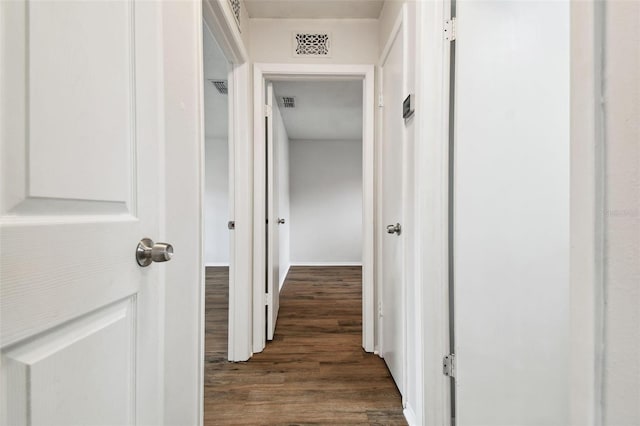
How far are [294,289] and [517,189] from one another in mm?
3032

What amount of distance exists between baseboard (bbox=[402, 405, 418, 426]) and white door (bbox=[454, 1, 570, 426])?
0.82ft

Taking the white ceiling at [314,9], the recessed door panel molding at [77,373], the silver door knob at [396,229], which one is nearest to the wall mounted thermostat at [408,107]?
the silver door knob at [396,229]

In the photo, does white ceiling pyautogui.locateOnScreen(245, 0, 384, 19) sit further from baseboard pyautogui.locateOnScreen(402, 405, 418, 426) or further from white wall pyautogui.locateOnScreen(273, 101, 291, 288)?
baseboard pyautogui.locateOnScreen(402, 405, 418, 426)

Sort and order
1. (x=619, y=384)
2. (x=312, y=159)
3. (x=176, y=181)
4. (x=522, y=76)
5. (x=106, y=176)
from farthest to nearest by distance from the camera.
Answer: (x=312, y=159), (x=522, y=76), (x=176, y=181), (x=106, y=176), (x=619, y=384)

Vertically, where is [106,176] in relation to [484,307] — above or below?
above

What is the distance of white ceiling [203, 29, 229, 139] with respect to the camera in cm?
231

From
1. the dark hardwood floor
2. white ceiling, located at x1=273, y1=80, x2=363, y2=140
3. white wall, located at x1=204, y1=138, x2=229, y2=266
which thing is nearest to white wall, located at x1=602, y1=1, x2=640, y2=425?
the dark hardwood floor

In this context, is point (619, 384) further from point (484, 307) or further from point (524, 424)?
point (524, 424)

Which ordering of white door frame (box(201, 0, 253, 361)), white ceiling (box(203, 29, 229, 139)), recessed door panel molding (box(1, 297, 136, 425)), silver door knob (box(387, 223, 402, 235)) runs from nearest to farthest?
recessed door panel molding (box(1, 297, 136, 425))
silver door knob (box(387, 223, 402, 235))
white door frame (box(201, 0, 253, 361))
white ceiling (box(203, 29, 229, 139))

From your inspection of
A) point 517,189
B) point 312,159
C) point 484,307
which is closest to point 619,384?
point 484,307

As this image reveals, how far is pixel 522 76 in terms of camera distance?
109 cm

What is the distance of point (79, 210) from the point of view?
0.49m

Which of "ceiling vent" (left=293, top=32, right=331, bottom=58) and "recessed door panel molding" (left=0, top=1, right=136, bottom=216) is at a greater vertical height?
"ceiling vent" (left=293, top=32, right=331, bottom=58)

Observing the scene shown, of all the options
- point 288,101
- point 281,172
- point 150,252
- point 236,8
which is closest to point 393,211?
point 150,252
